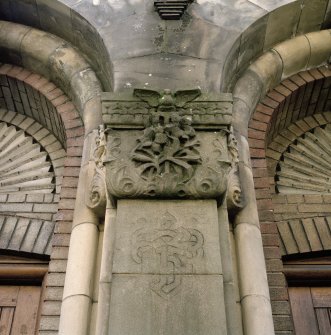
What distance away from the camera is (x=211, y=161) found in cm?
304

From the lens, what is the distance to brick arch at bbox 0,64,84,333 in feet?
10.6

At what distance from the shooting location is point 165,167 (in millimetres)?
2973

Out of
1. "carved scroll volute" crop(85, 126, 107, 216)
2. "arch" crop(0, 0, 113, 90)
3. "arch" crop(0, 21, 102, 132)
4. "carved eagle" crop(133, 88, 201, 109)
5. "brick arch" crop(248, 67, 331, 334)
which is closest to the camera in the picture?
"carved scroll volute" crop(85, 126, 107, 216)

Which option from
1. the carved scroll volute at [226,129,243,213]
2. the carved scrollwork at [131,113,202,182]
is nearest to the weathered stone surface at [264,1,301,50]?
the carved scroll volute at [226,129,243,213]

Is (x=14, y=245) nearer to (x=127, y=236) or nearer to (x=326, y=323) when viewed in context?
(x=127, y=236)

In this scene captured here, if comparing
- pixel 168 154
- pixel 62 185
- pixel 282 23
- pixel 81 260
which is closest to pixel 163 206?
pixel 168 154

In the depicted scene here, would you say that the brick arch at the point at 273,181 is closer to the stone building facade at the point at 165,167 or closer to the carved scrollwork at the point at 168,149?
the stone building facade at the point at 165,167

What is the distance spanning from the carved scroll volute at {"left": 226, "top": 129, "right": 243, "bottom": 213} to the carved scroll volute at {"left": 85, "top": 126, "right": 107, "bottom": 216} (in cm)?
77

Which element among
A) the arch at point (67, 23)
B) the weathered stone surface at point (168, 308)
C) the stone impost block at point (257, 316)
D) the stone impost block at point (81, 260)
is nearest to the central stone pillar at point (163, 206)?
the weathered stone surface at point (168, 308)

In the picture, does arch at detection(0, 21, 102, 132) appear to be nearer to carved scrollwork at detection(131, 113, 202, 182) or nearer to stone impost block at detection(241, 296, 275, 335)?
carved scrollwork at detection(131, 113, 202, 182)

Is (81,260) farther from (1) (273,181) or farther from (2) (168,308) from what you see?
(1) (273,181)

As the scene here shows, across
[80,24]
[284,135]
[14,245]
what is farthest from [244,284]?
[80,24]

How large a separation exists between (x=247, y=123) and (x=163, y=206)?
126 cm

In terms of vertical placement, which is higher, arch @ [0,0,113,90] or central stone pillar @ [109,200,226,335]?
arch @ [0,0,113,90]
